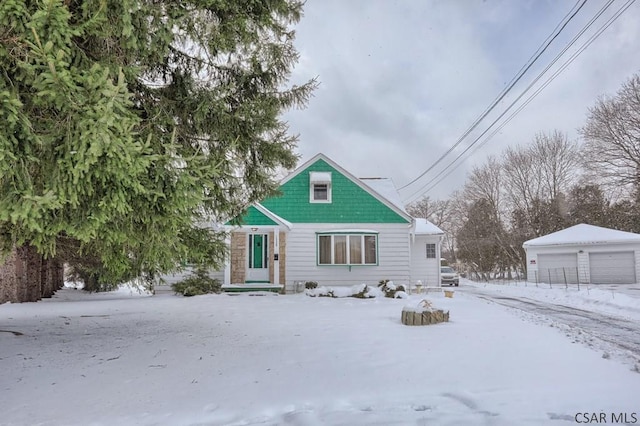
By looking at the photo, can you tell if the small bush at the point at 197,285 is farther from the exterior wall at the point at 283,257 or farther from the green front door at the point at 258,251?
the exterior wall at the point at 283,257

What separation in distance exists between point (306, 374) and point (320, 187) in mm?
11183

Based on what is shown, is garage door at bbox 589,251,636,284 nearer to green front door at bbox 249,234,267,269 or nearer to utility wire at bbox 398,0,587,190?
utility wire at bbox 398,0,587,190

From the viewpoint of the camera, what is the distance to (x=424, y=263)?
63.8ft

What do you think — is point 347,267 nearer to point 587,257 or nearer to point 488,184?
point 587,257

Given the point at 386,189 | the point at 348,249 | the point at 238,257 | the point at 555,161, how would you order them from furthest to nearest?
1. the point at 555,161
2. the point at 386,189
3. the point at 348,249
4. the point at 238,257

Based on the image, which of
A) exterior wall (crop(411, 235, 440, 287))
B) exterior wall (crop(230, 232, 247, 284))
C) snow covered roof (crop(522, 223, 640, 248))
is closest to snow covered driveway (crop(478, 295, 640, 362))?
exterior wall (crop(411, 235, 440, 287))

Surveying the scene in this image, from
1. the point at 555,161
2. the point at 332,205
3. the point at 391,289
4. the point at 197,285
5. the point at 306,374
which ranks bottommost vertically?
the point at 306,374

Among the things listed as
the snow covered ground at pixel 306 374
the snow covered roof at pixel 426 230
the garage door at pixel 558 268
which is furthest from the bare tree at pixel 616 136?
the snow covered ground at pixel 306 374

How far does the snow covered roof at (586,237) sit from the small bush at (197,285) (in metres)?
19.2

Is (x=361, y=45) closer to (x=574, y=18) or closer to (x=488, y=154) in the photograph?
(x=574, y=18)

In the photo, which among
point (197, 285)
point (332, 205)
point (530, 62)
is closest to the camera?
point (530, 62)

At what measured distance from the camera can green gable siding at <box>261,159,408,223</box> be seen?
1502 centimetres

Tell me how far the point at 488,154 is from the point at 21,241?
3335 cm

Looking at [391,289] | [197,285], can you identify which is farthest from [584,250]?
[197,285]
